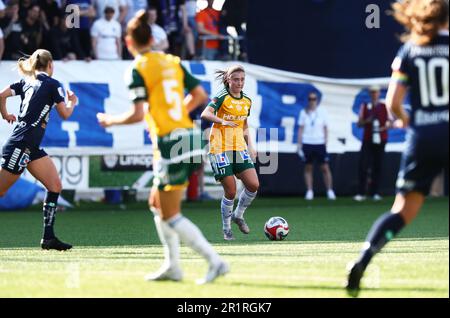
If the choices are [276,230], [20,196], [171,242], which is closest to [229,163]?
[276,230]

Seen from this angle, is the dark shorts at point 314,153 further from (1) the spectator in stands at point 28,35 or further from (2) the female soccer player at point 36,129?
(2) the female soccer player at point 36,129

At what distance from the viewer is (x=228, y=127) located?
1345 cm

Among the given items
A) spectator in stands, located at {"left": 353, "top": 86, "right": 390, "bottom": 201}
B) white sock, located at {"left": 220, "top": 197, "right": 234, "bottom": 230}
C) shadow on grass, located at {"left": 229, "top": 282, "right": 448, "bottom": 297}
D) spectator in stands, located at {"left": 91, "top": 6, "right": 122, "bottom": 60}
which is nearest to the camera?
shadow on grass, located at {"left": 229, "top": 282, "right": 448, "bottom": 297}

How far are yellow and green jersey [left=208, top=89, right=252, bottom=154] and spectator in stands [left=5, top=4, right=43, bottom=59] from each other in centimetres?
740

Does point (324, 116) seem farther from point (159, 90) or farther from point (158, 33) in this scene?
point (159, 90)

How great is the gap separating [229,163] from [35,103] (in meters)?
2.89

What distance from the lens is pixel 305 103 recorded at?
22.5 metres

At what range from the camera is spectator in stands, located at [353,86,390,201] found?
2241 cm

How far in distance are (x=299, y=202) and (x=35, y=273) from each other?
13091 mm

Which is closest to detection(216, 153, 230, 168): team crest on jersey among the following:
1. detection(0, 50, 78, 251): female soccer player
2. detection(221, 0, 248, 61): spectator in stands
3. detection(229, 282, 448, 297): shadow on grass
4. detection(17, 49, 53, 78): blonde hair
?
detection(0, 50, 78, 251): female soccer player

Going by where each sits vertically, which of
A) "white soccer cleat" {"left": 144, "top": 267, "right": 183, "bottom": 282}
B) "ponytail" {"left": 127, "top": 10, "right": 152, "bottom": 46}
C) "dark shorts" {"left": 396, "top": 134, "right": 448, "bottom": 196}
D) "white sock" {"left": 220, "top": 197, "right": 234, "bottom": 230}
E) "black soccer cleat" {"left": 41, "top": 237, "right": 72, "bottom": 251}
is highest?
"ponytail" {"left": 127, "top": 10, "right": 152, "bottom": 46}

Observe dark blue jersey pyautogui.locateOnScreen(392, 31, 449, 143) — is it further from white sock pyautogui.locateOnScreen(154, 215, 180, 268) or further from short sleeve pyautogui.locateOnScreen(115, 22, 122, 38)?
short sleeve pyautogui.locateOnScreen(115, 22, 122, 38)

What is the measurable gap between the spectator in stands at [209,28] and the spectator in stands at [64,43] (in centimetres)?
267
